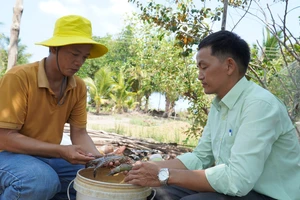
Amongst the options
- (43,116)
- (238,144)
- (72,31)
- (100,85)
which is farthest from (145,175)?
(100,85)

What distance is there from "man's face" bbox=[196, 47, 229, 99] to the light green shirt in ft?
0.27

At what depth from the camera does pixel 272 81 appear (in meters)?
4.86

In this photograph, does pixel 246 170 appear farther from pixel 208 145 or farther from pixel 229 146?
pixel 208 145

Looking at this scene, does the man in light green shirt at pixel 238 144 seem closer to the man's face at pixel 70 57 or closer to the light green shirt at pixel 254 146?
the light green shirt at pixel 254 146

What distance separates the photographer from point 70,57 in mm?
2641

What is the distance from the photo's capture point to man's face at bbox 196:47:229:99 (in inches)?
89.6

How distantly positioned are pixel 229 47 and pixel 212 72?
0.20m

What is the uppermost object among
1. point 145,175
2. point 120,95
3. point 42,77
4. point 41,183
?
point 42,77

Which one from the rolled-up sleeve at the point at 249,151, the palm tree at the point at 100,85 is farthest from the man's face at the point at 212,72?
the palm tree at the point at 100,85

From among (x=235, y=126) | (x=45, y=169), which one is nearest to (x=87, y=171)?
(x=45, y=169)

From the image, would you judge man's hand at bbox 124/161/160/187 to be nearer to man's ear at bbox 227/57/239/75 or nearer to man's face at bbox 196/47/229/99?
man's face at bbox 196/47/229/99

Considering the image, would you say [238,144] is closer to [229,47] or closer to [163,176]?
[163,176]

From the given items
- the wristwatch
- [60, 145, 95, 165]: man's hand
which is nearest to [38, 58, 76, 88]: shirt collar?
[60, 145, 95, 165]: man's hand

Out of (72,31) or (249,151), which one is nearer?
(249,151)
